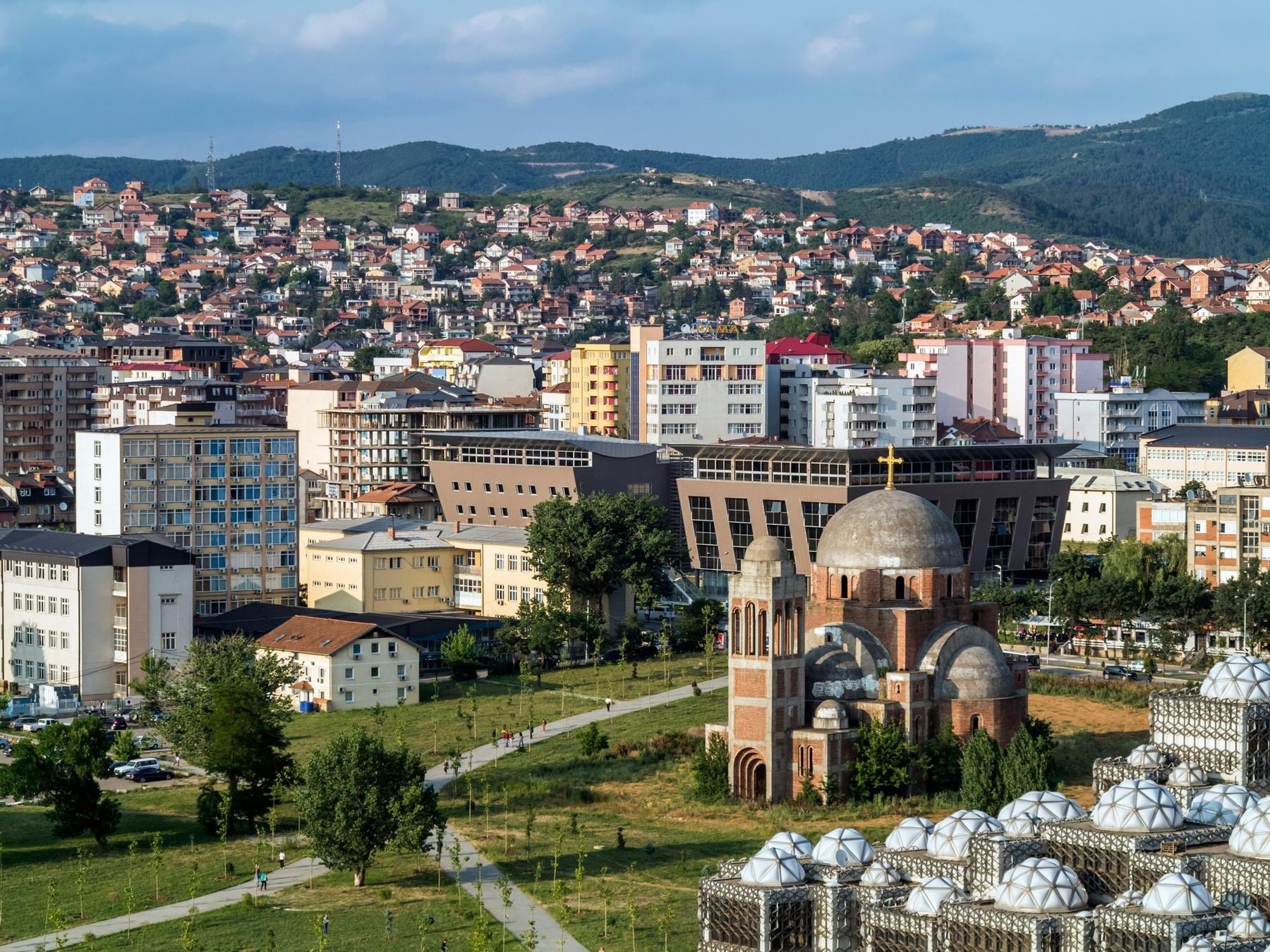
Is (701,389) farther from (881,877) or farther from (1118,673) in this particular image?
(881,877)

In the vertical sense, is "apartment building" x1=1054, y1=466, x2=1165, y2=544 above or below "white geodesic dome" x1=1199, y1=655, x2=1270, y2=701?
above

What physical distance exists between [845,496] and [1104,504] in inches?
799

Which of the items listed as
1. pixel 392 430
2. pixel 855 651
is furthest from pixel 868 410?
pixel 855 651

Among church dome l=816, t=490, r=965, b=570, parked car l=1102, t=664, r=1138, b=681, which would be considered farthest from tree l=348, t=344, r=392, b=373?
church dome l=816, t=490, r=965, b=570

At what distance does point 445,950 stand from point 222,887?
8.76 meters

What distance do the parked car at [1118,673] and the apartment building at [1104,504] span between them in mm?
27818

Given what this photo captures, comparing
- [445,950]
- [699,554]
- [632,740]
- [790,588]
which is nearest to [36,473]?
[699,554]

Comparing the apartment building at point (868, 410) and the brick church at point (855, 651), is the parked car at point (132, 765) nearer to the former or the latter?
the brick church at point (855, 651)

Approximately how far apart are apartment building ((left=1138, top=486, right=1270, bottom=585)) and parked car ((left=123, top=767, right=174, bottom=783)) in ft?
132

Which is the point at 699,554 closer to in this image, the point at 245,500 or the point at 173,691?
the point at 245,500

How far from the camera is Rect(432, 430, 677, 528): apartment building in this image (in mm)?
99062

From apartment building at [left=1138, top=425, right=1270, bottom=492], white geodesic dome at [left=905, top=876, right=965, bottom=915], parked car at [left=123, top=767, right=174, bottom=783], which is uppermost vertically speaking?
apartment building at [left=1138, top=425, right=1270, bottom=492]

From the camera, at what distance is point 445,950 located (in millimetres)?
47125

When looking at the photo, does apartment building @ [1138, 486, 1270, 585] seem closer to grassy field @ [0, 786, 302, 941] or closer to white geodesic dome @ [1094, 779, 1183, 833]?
grassy field @ [0, 786, 302, 941]
